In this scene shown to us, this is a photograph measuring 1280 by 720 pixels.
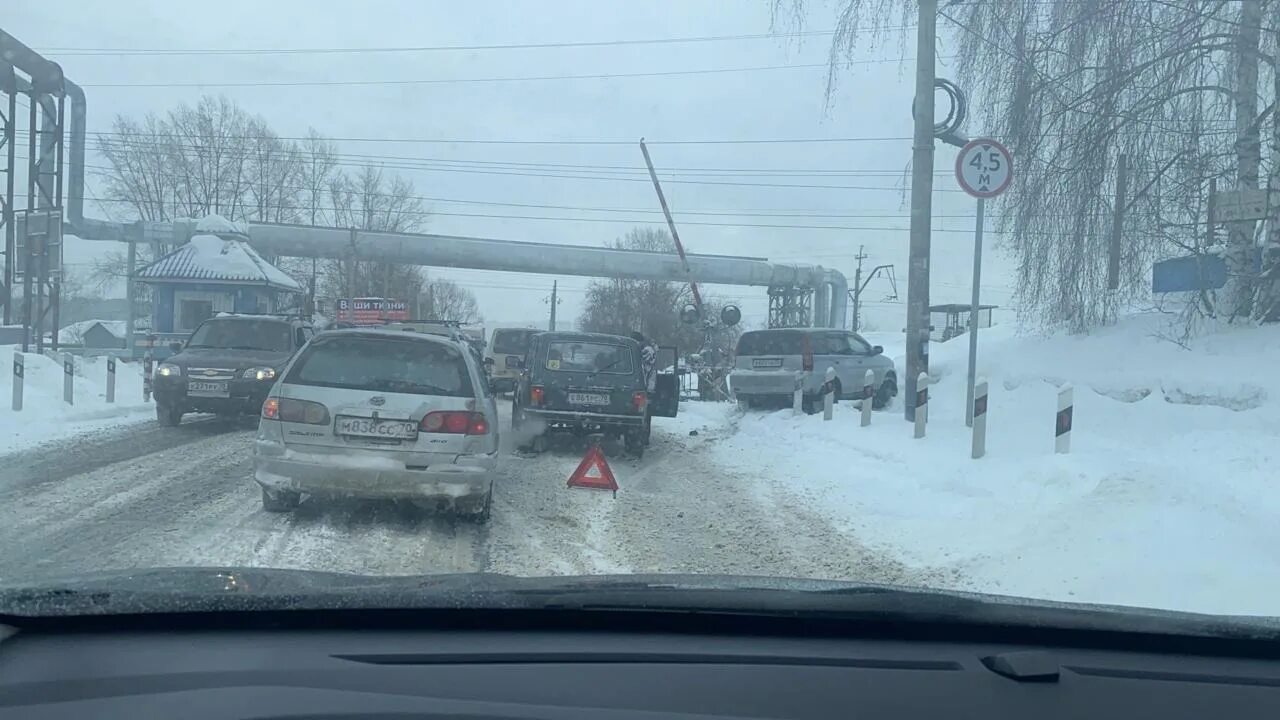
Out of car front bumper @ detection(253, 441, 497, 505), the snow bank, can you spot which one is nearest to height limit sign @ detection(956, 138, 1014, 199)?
car front bumper @ detection(253, 441, 497, 505)

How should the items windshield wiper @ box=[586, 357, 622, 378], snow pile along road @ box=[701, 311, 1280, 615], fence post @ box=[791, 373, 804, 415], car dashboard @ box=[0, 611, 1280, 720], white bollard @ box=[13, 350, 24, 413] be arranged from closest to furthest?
car dashboard @ box=[0, 611, 1280, 720] < snow pile along road @ box=[701, 311, 1280, 615] < windshield wiper @ box=[586, 357, 622, 378] < white bollard @ box=[13, 350, 24, 413] < fence post @ box=[791, 373, 804, 415]

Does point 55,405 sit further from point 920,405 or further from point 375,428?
point 920,405

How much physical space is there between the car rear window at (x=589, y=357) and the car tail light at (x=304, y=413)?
20.5ft

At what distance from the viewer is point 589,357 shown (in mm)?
13633

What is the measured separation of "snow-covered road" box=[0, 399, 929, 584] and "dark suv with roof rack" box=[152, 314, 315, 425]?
2.58 metres

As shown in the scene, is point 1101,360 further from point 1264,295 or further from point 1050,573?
point 1050,573

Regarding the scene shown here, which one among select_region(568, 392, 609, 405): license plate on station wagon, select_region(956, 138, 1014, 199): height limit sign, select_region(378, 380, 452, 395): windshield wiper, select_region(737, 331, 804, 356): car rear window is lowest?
select_region(568, 392, 609, 405): license plate on station wagon

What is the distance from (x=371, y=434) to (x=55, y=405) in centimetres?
1092

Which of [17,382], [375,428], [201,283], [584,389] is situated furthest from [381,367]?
[201,283]

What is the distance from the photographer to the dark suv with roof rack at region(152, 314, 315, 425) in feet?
45.6

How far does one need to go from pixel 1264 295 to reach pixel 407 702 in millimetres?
15465

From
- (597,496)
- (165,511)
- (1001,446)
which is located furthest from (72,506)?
(1001,446)

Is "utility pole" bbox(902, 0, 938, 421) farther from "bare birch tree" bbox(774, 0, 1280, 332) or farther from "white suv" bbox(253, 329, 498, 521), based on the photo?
"white suv" bbox(253, 329, 498, 521)

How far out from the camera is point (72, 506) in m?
8.09
